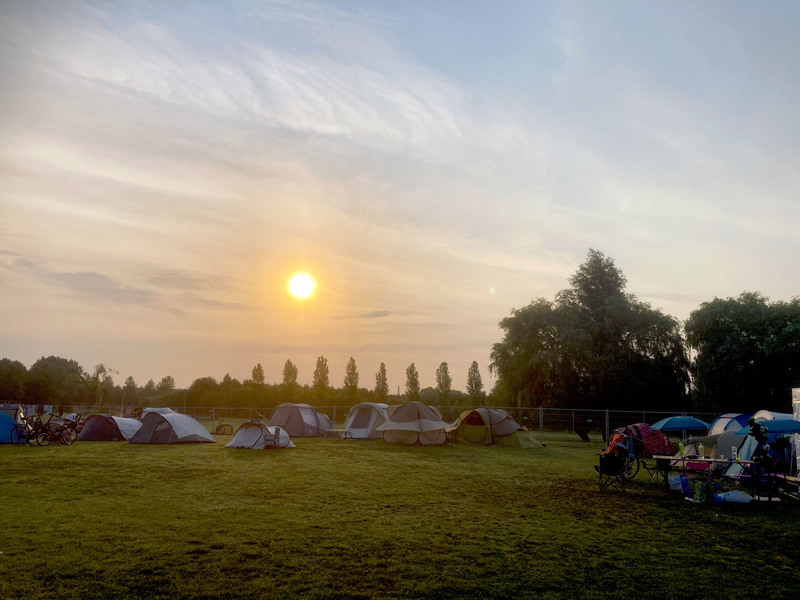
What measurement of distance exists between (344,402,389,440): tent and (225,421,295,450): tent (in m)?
5.99

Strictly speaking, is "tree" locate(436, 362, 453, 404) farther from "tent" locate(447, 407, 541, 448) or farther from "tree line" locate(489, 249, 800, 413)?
"tent" locate(447, 407, 541, 448)

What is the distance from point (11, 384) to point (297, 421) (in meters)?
57.8

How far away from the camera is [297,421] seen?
27.7 m

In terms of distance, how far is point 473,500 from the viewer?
10797mm

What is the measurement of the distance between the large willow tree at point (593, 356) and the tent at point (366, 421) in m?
15.4

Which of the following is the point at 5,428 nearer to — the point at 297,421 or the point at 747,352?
the point at 297,421

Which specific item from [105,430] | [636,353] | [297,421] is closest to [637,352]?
[636,353]

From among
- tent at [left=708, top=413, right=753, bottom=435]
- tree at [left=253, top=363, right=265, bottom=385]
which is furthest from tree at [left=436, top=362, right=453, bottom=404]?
tent at [left=708, top=413, right=753, bottom=435]

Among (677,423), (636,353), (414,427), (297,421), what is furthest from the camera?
(636,353)

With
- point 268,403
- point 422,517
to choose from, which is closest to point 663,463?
point 422,517

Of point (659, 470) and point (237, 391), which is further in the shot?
point (237, 391)

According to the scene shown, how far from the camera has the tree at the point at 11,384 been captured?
66.5 metres

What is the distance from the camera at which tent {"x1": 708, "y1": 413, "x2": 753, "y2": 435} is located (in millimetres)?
20188

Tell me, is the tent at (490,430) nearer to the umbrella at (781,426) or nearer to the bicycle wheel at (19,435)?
the umbrella at (781,426)
